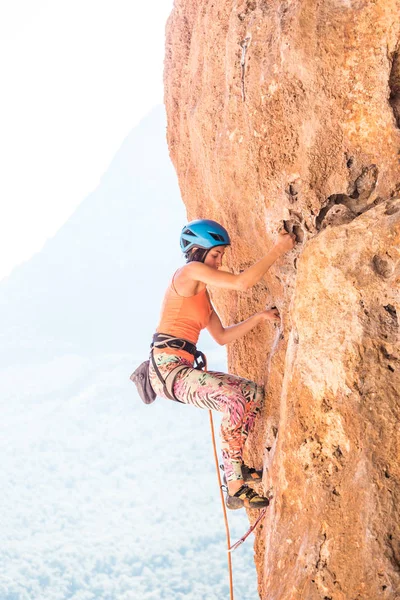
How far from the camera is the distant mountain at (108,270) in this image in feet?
236

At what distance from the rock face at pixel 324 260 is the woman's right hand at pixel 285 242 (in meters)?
0.08

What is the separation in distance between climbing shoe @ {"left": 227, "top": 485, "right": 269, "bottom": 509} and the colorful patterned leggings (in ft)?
0.32

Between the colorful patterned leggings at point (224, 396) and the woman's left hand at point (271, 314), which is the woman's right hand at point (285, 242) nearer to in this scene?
the woman's left hand at point (271, 314)

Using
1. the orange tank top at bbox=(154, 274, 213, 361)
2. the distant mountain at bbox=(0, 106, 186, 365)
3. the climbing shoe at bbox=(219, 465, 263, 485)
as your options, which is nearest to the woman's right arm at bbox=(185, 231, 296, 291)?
the orange tank top at bbox=(154, 274, 213, 361)

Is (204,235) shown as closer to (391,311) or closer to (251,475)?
(391,311)

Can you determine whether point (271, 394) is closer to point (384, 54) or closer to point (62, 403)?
point (384, 54)

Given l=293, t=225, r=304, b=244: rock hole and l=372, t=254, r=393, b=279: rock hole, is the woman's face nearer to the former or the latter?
l=293, t=225, r=304, b=244: rock hole

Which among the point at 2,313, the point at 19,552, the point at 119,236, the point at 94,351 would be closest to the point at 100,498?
the point at 19,552

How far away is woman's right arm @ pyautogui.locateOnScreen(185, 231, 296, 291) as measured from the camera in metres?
4.77

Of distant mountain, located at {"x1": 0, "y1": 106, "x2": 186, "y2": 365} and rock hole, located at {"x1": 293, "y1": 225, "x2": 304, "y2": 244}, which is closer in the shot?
rock hole, located at {"x1": 293, "y1": 225, "x2": 304, "y2": 244}

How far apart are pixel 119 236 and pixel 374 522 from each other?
258 feet

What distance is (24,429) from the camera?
5597 centimetres

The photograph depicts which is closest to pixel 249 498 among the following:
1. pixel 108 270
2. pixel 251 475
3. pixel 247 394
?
pixel 251 475

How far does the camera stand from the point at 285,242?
5.00 m
